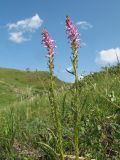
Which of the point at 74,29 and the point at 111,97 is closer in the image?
the point at 74,29

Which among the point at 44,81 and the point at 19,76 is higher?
the point at 19,76

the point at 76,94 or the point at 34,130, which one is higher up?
the point at 76,94

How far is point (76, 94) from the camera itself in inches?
162

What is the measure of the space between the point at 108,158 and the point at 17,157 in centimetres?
138

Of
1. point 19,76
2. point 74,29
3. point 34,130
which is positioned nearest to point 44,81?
point 74,29

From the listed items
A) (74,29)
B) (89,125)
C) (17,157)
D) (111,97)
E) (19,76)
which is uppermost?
(19,76)

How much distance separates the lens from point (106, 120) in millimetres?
6359

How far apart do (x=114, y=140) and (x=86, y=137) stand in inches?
19.2

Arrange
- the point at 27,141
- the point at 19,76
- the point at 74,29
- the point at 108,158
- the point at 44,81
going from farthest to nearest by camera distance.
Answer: the point at 19,76
the point at 27,141
the point at 108,158
the point at 44,81
the point at 74,29

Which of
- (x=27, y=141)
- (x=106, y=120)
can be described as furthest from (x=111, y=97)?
(x=27, y=141)

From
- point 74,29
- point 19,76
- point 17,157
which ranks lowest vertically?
point 17,157

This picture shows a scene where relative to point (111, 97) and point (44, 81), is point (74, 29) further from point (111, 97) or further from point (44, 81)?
point (111, 97)

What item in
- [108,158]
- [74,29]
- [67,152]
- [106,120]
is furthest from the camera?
[106,120]

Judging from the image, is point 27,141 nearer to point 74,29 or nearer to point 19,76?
point 74,29
